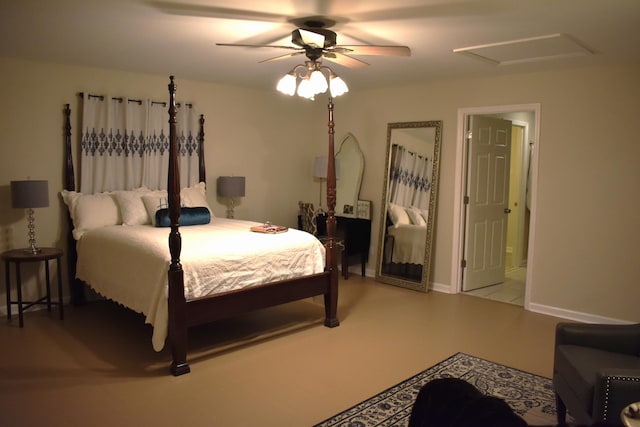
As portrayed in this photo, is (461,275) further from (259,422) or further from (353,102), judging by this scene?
(259,422)

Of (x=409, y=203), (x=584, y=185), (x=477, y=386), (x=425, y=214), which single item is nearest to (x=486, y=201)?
(x=425, y=214)

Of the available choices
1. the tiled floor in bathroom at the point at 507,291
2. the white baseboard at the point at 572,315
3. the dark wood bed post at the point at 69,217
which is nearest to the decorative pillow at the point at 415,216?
the tiled floor in bathroom at the point at 507,291

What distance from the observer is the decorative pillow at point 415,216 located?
5.72 m

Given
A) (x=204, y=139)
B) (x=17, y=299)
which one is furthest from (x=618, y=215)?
(x=17, y=299)

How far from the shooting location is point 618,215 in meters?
4.38

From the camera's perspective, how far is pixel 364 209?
627 centimetres

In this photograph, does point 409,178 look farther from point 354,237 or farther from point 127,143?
point 127,143

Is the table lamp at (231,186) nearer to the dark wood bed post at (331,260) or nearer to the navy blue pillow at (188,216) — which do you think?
the navy blue pillow at (188,216)

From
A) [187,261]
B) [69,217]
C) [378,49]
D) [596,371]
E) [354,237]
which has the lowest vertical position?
[596,371]

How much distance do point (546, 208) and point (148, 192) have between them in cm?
395

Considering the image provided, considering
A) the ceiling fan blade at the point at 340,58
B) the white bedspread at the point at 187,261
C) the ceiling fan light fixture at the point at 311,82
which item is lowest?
the white bedspread at the point at 187,261

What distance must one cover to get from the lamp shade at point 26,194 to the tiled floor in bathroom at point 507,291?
4.39 m

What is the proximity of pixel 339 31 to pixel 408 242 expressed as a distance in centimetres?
302

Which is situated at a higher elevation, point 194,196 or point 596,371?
point 194,196
